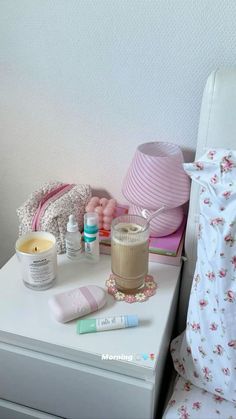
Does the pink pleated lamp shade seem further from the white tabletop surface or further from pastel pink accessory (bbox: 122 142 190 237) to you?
the white tabletop surface

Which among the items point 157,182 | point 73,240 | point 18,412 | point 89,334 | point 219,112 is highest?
point 219,112

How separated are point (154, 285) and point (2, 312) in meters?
0.34

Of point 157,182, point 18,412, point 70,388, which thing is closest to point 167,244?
point 157,182

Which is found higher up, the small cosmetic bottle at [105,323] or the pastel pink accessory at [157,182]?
the pastel pink accessory at [157,182]

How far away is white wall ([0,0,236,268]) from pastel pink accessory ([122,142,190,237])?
110mm

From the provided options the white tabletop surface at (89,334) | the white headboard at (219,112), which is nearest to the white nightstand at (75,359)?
the white tabletop surface at (89,334)

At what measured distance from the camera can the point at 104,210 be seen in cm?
101

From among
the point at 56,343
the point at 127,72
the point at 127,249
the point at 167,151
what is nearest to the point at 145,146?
the point at 167,151

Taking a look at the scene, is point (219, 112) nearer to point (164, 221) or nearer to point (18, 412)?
point (164, 221)

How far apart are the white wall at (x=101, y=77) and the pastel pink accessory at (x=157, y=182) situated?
0.11 meters

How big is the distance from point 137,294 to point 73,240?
21 cm

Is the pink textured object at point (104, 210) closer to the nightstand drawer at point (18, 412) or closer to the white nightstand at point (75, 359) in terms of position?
the white nightstand at point (75, 359)

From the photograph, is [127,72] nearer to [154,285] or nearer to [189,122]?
[189,122]

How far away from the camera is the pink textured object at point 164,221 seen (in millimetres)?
966
